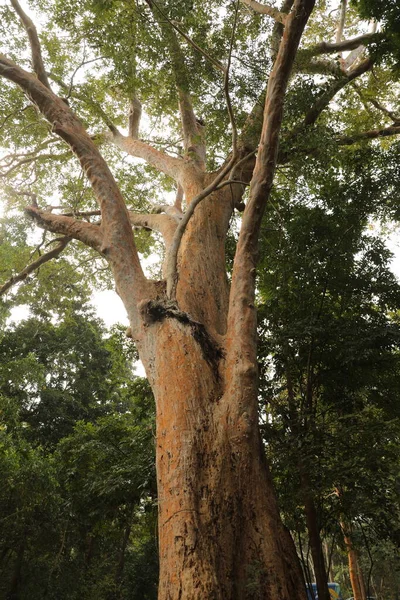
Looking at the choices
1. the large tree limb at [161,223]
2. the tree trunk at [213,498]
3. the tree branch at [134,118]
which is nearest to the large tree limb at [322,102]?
the large tree limb at [161,223]

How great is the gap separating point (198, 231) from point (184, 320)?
5.46ft

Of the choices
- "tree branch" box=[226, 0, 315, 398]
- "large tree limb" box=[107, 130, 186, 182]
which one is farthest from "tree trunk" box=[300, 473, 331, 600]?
"large tree limb" box=[107, 130, 186, 182]

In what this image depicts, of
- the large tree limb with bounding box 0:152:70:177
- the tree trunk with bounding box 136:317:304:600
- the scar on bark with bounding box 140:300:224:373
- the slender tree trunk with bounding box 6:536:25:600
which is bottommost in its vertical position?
the slender tree trunk with bounding box 6:536:25:600

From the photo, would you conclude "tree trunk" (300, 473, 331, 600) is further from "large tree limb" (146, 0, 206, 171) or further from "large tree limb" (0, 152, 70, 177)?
"large tree limb" (0, 152, 70, 177)

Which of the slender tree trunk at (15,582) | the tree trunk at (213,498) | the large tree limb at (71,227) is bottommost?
the slender tree trunk at (15,582)

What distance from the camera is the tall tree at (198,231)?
227cm

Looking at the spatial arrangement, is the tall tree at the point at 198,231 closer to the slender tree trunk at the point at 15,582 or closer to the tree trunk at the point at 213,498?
the tree trunk at the point at 213,498

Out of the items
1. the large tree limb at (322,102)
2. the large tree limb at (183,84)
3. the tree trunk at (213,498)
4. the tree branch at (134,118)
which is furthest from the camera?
the tree branch at (134,118)

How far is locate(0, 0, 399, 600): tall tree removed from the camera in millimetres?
2273

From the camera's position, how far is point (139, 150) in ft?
23.1

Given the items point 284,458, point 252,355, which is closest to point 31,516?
point 284,458

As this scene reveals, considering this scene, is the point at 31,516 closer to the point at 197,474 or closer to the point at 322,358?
the point at 322,358

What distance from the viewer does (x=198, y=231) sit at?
15.0ft

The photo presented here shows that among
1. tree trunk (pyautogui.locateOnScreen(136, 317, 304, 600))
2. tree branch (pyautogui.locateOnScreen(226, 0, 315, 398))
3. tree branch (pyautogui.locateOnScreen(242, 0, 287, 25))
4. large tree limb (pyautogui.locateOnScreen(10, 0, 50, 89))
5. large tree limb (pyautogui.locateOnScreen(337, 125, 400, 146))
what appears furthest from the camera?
large tree limb (pyautogui.locateOnScreen(337, 125, 400, 146))
